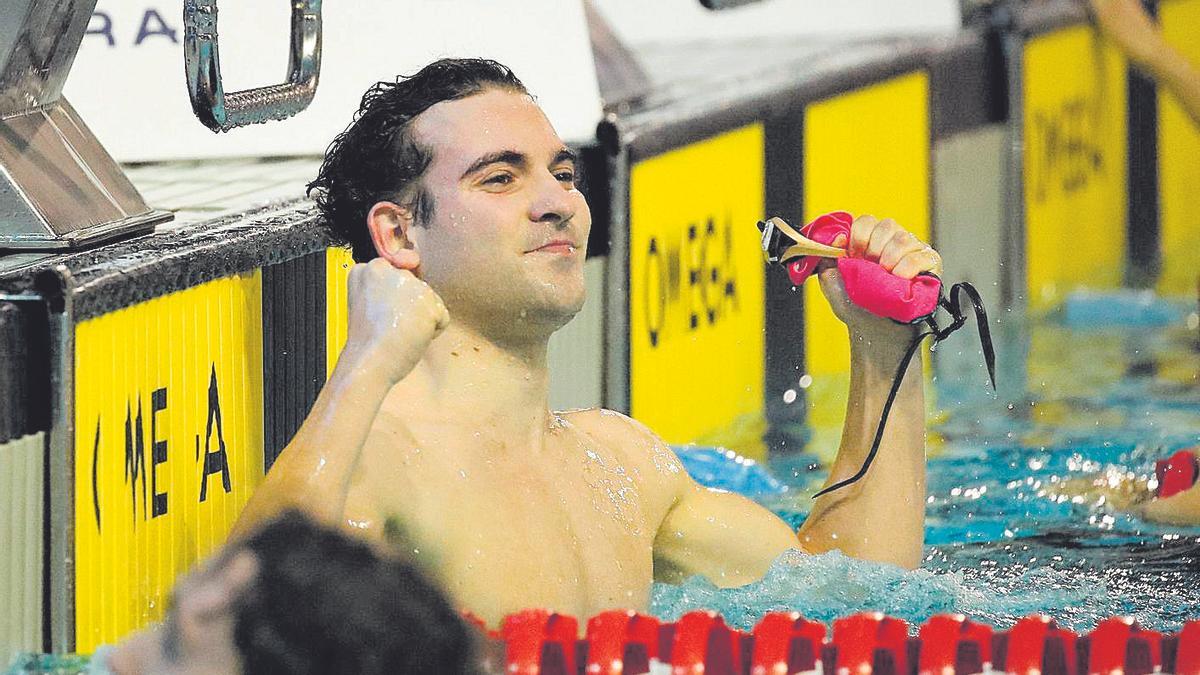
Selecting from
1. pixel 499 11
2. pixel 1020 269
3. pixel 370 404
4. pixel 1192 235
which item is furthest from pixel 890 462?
pixel 1192 235

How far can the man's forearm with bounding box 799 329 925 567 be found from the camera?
2.21m

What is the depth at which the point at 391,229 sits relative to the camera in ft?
6.64

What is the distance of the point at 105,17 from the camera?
9.86 feet

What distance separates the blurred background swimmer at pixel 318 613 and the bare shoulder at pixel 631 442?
119cm

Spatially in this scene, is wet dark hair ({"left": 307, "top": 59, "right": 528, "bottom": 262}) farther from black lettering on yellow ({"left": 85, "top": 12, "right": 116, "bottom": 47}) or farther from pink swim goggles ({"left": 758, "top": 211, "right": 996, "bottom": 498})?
black lettering on yellow ({"left": 85, "top": 12, "right": 116, "bottom": 47})

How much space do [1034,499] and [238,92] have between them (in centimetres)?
161

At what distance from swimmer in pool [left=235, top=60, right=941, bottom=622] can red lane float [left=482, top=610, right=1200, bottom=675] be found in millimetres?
221

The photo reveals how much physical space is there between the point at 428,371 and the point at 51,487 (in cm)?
38

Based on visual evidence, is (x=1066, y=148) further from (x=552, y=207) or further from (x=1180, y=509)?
(x=552, y=207)

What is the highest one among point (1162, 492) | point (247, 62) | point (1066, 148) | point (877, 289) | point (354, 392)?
point (1066, 148)

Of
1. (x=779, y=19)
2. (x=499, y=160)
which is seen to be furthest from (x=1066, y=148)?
(x=499, y=160)

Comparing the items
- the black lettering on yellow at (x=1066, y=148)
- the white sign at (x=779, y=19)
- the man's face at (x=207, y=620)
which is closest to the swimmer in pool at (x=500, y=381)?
the man's face at (x=207, y=620)

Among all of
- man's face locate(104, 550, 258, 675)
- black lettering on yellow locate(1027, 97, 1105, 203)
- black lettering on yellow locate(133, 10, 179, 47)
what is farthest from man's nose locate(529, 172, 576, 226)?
black lettering on yellow locate(1027, 97, 1105, 203)

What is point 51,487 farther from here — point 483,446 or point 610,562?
point 610,562
